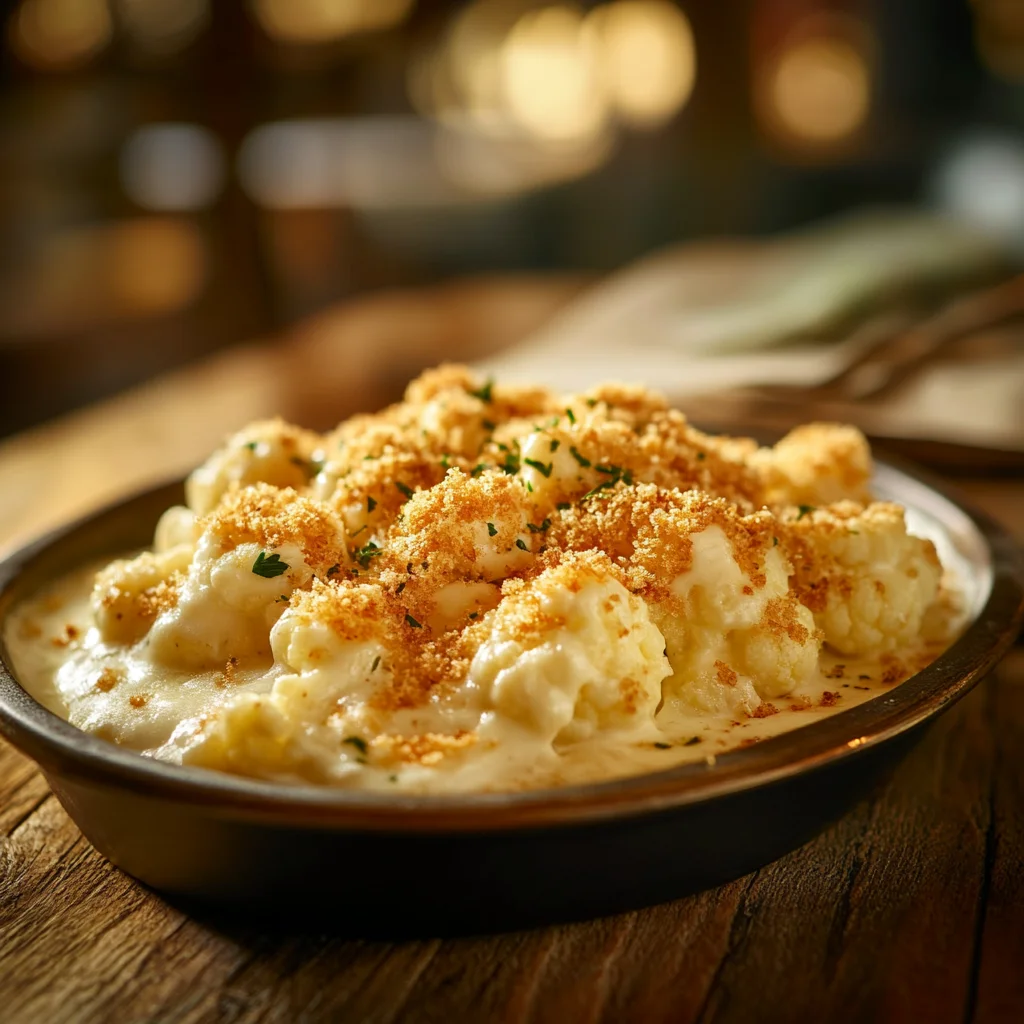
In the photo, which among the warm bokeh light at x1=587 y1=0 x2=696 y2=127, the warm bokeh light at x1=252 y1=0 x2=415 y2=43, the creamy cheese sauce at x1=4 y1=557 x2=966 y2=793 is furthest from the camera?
the warm bokeh light at x1=252 y1=0 x2=415 y2=43

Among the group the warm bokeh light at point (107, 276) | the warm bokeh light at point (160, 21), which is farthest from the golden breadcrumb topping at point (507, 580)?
the warm bokeh light at point (160, 21)

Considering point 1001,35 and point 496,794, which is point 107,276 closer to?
point 1001,35

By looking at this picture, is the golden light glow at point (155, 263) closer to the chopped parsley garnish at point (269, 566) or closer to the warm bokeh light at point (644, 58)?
the warm bokeh light at point (644, 58)

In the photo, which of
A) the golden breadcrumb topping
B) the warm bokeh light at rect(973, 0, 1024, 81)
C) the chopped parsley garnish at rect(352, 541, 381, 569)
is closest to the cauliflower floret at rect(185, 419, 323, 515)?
the golden breadcrumb topping

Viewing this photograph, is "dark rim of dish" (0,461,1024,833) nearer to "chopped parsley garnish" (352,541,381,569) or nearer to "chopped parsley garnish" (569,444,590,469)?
"chopped parsley garnish" (352,541,381,569)

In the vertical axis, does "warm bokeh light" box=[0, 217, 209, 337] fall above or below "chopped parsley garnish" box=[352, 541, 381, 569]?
below

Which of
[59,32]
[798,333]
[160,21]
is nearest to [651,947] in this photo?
[798,333]

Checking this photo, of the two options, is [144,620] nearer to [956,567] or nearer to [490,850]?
[490,850]
